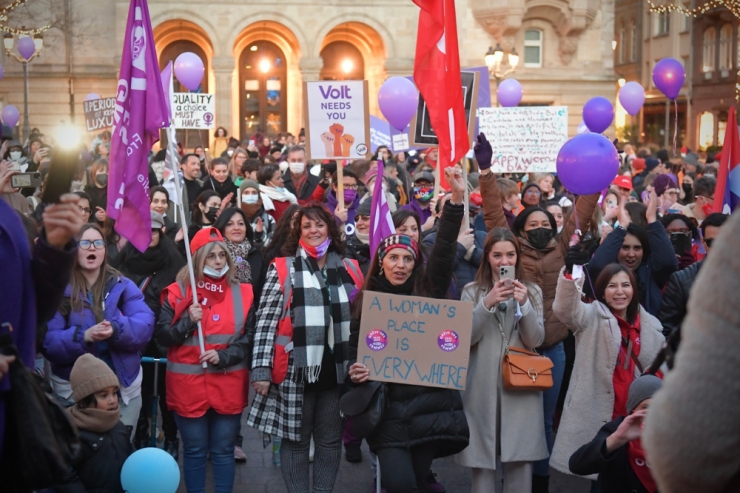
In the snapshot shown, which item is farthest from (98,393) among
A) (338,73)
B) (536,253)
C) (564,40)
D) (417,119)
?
(564,40)

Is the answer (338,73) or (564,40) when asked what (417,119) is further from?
(564,40)

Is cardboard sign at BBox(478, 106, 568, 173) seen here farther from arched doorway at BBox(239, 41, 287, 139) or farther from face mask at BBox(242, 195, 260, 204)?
arched doorway at BBox(239, 41, 287, 139)

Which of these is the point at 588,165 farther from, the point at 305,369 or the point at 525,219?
the point at 305,369

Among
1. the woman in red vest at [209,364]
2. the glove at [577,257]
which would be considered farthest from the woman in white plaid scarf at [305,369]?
the glove at [577,257]

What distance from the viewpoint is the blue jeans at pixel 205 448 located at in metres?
5.53

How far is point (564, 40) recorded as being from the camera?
33156mm

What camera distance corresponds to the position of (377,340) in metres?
4.95

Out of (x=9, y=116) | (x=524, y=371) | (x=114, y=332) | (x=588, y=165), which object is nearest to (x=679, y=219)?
(x=588, y=165)

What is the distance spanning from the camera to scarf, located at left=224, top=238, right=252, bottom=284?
666 centimetres

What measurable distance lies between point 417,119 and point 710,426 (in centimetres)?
682

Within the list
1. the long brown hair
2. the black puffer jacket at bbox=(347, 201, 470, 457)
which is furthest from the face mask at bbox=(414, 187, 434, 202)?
the black puffer jacket at bbox=(347, 201, 470, 457)

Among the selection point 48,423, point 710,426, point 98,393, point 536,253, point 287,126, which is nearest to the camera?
point 710,426

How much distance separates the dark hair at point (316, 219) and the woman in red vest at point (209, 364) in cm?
42

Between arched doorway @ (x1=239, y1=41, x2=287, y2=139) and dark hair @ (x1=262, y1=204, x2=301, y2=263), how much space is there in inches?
1001
